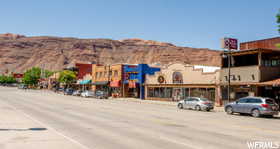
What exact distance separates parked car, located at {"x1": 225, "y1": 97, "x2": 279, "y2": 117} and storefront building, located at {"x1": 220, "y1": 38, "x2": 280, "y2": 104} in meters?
5.66

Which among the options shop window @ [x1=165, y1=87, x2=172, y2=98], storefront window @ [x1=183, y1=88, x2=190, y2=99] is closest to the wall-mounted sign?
shop window @ [x1=165, y1=87, x2=172, y2=98]

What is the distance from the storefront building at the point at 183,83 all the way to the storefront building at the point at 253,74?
2.03m

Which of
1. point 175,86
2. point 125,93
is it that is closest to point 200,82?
point 175,86

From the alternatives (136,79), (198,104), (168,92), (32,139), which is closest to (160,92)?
(168,92)

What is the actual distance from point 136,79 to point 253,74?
26579mm

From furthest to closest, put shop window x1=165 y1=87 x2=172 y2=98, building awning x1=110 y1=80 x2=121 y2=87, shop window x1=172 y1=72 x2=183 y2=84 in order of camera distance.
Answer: building awning x1=110 y1=80 x2=121 y2=87
shop window x1=165 y1=87 x2=172 y2=98
shop window x1=172 y1=72 x2=183 y2=84

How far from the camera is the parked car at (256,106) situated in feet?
74.0

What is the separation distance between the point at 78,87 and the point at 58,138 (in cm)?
8049

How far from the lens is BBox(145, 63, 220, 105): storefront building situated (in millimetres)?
37219

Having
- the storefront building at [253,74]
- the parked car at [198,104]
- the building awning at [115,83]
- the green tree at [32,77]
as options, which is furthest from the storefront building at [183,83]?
the green tree at [32,77]

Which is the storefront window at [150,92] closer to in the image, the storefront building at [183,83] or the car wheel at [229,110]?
the storefront building at [183,83]

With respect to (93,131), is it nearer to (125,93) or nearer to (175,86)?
(175,86)

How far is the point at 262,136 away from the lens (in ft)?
40.9

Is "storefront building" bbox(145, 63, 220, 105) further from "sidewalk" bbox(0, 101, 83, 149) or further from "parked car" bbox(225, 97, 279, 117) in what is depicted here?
"sidewalk" bbox(0, 101, 83, 149)
